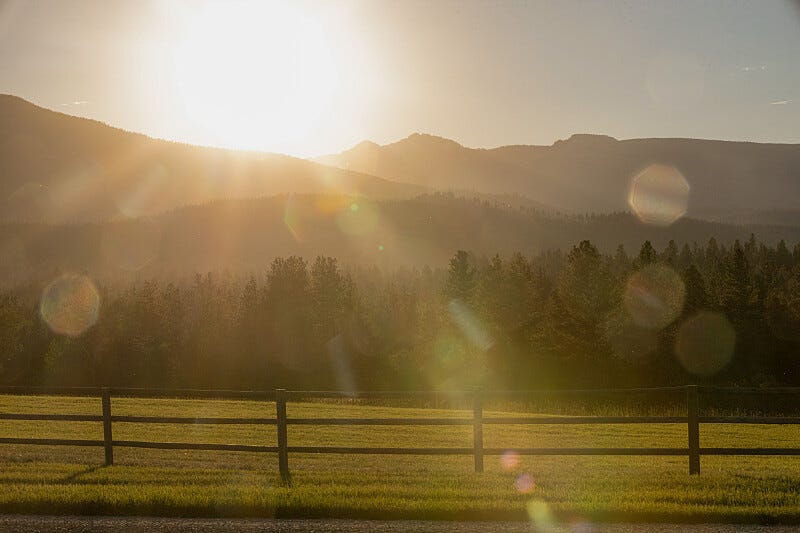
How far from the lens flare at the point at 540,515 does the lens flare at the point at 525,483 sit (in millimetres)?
834

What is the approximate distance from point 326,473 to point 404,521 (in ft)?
11.9

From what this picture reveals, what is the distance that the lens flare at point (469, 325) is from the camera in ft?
280

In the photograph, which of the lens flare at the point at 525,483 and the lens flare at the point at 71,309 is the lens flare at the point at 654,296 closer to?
the lens flare at the point at 525,483

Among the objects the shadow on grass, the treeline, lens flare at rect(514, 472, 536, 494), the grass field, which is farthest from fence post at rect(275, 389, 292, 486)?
the treeline

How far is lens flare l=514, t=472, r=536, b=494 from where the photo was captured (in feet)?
39.0

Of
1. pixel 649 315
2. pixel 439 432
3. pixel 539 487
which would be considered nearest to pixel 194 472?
pixel 539 487

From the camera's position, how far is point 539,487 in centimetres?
1220

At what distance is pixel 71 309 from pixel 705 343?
84.3 m

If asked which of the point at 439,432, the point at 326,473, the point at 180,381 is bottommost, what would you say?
the point at 180,381

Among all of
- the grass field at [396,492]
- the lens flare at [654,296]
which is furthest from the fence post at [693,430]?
the lens flare at [654,296]

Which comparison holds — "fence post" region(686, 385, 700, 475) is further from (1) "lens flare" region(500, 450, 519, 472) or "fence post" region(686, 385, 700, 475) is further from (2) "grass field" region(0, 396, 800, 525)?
(1) "lens flare" region(500, 450, 519, 472)

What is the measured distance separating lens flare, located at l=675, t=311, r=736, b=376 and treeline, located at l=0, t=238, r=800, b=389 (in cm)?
14

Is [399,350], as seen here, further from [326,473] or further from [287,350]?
[326,473]

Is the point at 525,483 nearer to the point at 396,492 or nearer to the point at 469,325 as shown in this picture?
the point at 396,492
